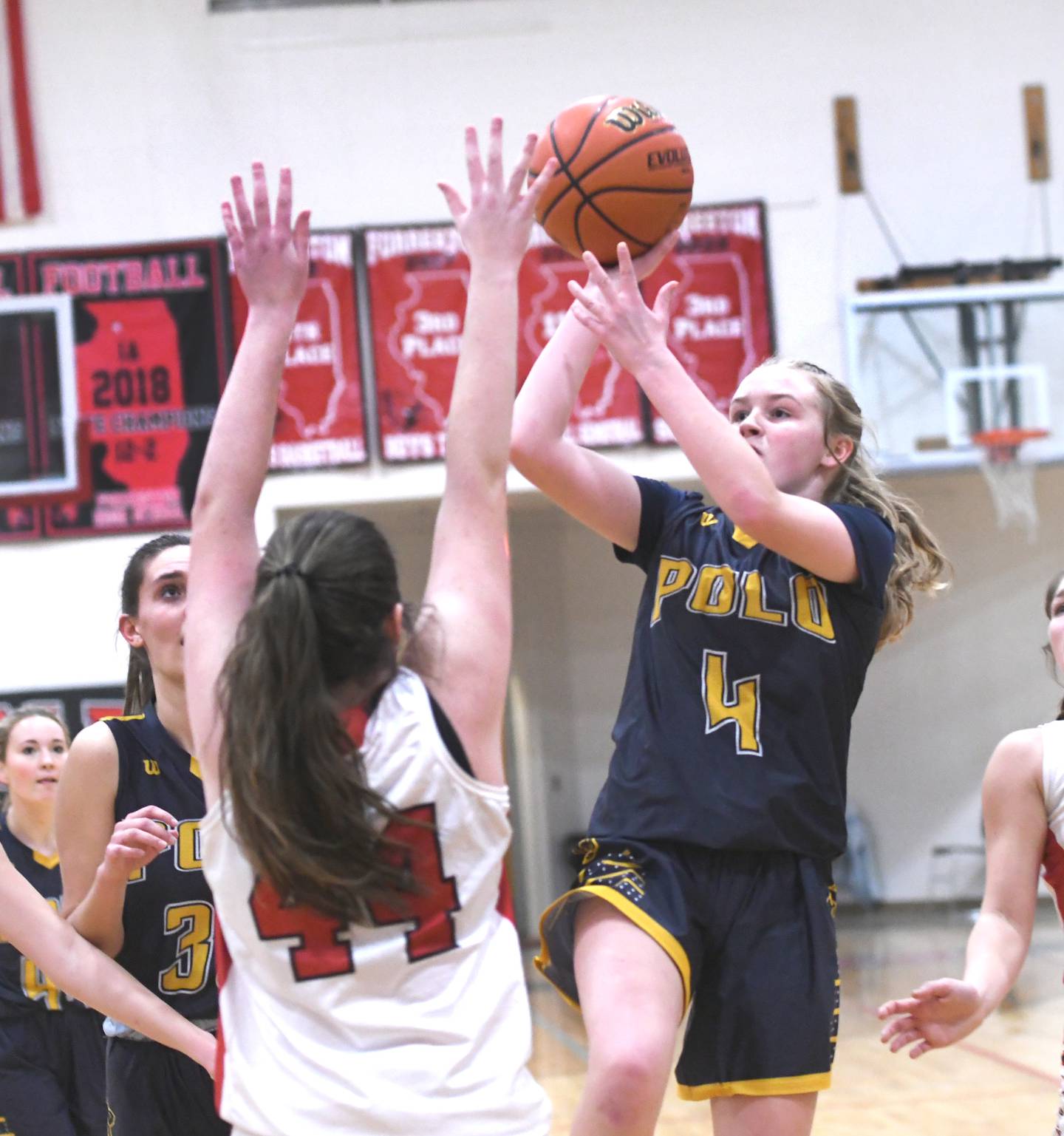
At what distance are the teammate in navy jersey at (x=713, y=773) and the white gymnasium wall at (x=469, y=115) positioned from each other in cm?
745

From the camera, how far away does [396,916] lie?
1.76 meters

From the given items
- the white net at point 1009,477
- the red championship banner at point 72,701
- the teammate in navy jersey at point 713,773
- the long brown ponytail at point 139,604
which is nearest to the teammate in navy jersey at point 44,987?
the long brown ponytail at point 139,604

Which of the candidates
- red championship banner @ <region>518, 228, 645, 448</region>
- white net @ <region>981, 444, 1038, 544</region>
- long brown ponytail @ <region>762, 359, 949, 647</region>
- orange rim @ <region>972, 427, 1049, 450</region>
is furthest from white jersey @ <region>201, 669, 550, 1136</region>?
white net @ <region>981, 444, 1038, 544</region>

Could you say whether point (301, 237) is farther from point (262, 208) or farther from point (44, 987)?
point (44, 987)

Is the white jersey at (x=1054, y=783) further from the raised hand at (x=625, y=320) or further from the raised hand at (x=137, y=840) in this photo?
the raised hand at (x=137, y=840)

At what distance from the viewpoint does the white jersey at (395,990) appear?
1.72m

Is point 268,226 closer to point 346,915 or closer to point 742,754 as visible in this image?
point 346,915

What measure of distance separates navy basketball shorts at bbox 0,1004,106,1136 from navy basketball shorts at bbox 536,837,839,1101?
1.79 m

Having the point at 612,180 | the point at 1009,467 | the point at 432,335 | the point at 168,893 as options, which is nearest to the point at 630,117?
the point at 612,180

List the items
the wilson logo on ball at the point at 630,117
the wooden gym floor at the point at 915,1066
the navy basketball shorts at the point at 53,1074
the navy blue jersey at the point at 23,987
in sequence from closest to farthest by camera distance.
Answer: the wilson logo on ball at the point at 630,117, the navy basketball shorts at the point at 53,1074, the navy blue jersey at the point at 23,987, the wooden gym floor at the point at 915,1066

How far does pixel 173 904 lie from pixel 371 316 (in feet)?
25.7

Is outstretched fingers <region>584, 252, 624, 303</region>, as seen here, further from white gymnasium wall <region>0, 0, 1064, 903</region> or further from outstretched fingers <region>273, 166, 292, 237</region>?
white gymnasium wall <region>0, 0, 1064, 903</region>

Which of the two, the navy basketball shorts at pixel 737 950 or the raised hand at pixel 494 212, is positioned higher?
the raised hand at pixel 494 212

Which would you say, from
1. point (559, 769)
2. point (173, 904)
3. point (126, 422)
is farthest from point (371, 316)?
point (173, 904)
